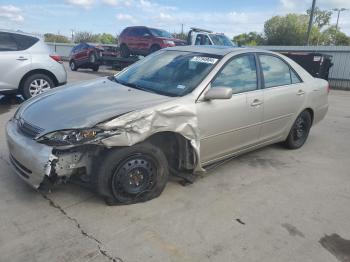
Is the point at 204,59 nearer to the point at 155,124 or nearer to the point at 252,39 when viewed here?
the point at 155,124

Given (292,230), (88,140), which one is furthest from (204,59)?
(292,230)

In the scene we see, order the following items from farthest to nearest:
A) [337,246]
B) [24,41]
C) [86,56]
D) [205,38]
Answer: [86,56] → [205,38] → [24,41] → [337,246]

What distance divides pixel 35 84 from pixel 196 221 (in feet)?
19.7

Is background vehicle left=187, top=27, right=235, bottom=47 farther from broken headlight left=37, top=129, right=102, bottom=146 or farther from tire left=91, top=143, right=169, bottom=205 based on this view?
broken headlight left=37, top=129, right=102, bottom=146

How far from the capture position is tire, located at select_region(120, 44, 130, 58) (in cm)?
1809

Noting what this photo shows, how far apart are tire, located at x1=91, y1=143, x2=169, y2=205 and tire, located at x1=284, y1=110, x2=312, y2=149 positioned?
103 inches

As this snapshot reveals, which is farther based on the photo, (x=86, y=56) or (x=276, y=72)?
(x=86, y=56)

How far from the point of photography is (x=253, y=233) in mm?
3143

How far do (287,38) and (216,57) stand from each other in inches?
2389

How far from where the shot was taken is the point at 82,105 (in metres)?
3.50

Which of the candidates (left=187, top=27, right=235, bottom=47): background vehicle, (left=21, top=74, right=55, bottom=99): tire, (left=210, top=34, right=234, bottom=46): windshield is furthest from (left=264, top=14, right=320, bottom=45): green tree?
(left=21, top=74, right=55, bottom=99): tire

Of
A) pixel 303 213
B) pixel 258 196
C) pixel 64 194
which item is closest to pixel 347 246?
pixel 303 213

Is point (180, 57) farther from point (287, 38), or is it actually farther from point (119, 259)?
point (287, 38)

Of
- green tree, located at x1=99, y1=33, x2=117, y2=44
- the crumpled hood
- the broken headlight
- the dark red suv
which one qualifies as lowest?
the broken headlight
